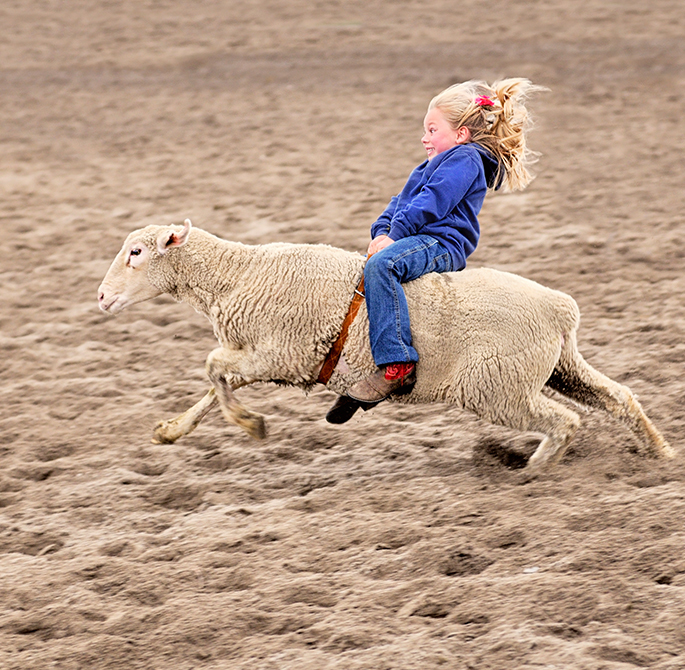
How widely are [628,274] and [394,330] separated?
10.0ft

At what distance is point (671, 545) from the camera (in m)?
3.69

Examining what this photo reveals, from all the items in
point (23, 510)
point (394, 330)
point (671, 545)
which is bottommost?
point (23, 510)

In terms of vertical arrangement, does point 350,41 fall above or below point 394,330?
above

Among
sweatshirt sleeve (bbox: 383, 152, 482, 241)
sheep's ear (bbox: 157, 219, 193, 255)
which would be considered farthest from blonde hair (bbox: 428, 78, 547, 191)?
sheep's ear (bbox: 157, 219, 193, 255)

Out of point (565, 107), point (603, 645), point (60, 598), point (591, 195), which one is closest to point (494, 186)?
point (603, 645)

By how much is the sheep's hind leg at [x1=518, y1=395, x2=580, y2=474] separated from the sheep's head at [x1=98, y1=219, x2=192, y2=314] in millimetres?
1756

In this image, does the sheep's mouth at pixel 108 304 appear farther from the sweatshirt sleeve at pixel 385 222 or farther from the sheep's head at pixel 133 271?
the sweatshirt sleeve at pixel 385 222

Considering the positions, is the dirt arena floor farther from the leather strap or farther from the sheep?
the leather strap

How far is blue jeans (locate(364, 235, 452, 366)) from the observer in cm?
415

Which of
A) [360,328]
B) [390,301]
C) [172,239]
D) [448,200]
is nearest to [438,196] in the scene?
[448,200]

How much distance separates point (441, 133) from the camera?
4.46 metres

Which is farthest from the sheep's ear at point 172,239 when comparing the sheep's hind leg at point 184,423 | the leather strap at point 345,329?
the leather strap at point 345,329

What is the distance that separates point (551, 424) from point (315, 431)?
1.32 metres

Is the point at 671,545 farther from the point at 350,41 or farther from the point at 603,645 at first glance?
the point at 350,41
